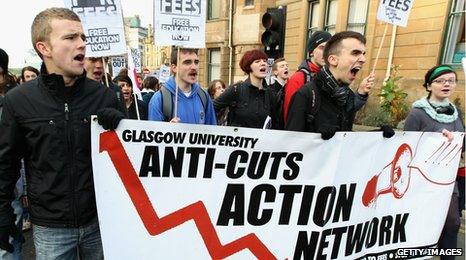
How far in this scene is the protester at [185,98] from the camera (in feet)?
10.2

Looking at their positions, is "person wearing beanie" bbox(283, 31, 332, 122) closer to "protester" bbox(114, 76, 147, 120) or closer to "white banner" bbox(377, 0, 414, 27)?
"white banner" bbox(377, 0, 414, 27)

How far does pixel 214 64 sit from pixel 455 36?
14.1 m

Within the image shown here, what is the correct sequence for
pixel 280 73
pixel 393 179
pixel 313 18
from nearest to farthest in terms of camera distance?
pixel 393 179 → pixel 280 73 → pixel 313 18

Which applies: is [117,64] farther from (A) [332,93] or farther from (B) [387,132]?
(B) [387,132]

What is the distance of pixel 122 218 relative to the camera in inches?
84.2

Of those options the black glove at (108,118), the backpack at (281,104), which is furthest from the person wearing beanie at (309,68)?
the black glove at (108,118)

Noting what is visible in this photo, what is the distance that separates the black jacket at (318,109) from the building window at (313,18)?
39.1 ft

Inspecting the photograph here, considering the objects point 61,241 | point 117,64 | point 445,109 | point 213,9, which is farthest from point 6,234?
point 213,9

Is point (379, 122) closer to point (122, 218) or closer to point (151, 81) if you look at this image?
point (151, 81)

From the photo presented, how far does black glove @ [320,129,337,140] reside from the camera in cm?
235

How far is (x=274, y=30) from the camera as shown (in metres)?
7.00

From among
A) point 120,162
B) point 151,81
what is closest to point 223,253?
point 120,162

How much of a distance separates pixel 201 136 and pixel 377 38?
10.2 metres

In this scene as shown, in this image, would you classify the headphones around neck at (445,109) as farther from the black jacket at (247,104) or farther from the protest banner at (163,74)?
the protest banner at (163,74)
